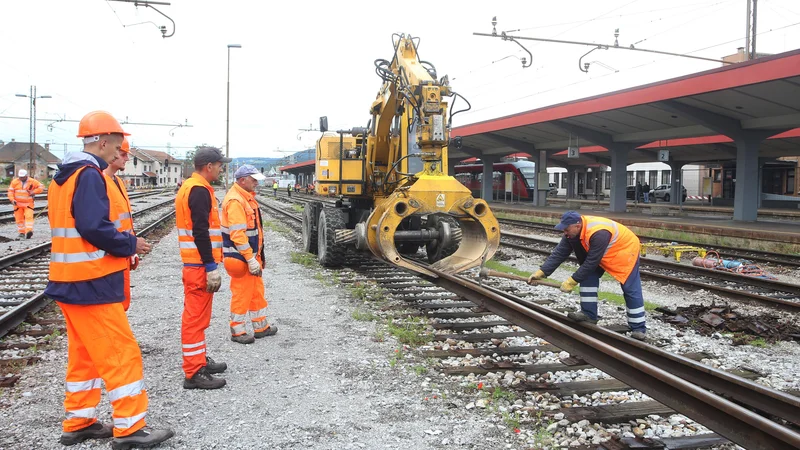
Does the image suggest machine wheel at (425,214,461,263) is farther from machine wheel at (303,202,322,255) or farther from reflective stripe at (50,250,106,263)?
reflective stripe at (50,250,106,263)

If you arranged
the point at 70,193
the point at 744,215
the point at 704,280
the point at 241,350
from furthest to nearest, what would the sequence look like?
the point at 744,215 → the point at 704,280 → the point at 241,350 → the point at 70,193

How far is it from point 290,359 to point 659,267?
28.2ft

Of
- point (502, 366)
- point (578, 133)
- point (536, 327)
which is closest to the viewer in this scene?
point (502, 366)

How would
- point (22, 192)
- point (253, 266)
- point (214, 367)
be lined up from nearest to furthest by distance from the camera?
point (214, 367) < point (253, 266) < point (22, 192)

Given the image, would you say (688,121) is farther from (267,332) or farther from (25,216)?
(25,216)

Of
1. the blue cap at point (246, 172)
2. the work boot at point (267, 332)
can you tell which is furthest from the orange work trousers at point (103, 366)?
the blue cap at point (246, 172)

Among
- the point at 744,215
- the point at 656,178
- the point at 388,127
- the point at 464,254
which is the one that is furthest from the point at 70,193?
the point at 656,178

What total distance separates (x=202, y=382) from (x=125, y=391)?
1.22m

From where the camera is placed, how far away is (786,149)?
97.5 ft

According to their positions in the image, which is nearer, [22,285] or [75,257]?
[75,257]

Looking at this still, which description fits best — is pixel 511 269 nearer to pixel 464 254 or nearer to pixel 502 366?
pixel 464 254

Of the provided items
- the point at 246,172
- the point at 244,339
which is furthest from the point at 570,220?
the point at 244,339

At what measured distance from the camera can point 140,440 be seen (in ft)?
11.9

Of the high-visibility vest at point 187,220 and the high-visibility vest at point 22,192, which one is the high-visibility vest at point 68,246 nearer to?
the high-visibility vest at point 187,220
